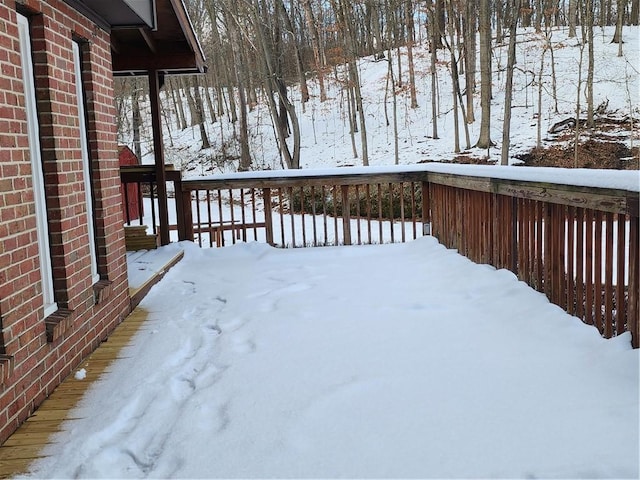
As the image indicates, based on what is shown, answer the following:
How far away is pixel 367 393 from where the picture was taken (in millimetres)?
2723

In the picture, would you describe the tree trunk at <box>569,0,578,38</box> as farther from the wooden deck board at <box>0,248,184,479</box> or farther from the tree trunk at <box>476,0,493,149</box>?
→ the wooden deck board at <box>0,248,184,479</box>

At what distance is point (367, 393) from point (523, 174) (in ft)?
7.22

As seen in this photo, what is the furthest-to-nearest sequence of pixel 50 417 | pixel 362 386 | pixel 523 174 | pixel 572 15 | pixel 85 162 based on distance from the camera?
pixel 572 15
pixel 523 174
pixel 85 162
pixel 362 386
pixel 50 417

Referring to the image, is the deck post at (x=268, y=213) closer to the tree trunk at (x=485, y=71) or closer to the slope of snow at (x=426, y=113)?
the slope of snow at (x=426, y=113)

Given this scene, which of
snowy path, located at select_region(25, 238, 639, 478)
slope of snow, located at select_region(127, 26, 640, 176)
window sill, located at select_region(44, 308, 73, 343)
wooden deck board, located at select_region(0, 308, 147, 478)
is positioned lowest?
wooden deck board, located at select_region(0, 308, 147, 478)

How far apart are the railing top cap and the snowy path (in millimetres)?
798

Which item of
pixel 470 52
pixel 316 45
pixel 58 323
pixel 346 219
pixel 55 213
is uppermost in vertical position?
pixel 316 45

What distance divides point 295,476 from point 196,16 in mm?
23891

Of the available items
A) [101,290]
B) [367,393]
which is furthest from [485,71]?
[367,393]

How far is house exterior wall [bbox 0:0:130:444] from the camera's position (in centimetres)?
260

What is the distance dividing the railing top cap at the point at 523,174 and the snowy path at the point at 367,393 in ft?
2.62

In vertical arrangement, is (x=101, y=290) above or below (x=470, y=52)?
below

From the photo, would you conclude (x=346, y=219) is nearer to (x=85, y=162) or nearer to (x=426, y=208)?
(x=426, y=208)

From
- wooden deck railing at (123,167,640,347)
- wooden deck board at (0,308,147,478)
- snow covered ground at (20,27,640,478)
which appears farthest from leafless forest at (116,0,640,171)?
wooden deck board at (0,308,147,478)
